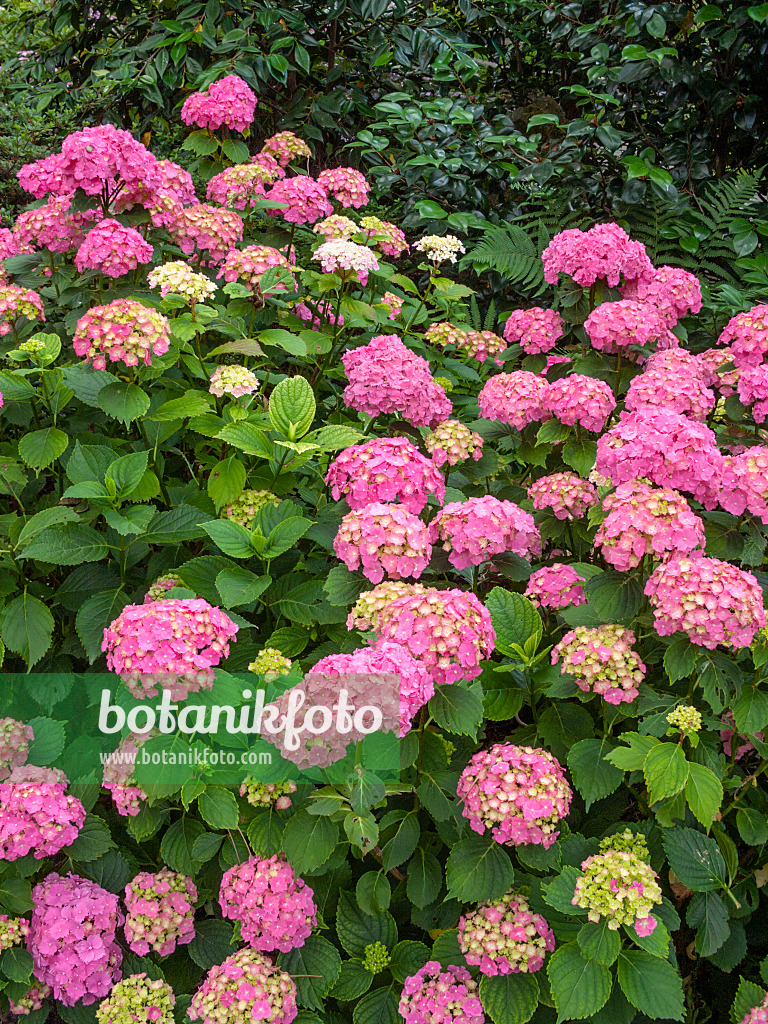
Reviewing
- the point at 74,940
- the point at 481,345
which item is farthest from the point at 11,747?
the point at 481,345

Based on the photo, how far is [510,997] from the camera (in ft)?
5.64

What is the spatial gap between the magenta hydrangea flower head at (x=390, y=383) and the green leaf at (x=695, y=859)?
4.33 ft

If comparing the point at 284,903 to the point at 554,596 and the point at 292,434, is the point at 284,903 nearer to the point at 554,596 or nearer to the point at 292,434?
the point at 554,596

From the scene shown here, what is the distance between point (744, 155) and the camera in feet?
16.8

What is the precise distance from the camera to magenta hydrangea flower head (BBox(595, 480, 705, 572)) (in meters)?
1.83

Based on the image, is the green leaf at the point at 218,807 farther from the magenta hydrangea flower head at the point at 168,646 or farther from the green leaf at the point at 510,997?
the green leaf at the point at 510,997

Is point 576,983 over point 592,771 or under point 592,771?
under

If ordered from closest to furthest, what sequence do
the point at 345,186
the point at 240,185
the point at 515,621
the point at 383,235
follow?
the point at 515,621 → the point at 240,185 → the point at 383,235 → the point at 345,186

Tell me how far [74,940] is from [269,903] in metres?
0.52

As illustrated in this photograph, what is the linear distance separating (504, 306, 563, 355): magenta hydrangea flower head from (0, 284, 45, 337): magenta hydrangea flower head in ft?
5.20

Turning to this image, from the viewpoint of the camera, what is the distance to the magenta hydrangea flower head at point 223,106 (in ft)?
11.3

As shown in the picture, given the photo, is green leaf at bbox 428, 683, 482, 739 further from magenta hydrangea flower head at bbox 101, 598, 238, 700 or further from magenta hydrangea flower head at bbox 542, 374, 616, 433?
magenta hydrangea flower head at bbox 542, 374, 616, 433

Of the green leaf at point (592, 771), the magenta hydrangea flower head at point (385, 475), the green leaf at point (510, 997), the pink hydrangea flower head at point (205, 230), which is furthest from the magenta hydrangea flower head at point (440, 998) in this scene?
the pink hydrangea flower head at point (205, 230)

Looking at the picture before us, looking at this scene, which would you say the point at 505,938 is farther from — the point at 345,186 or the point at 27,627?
the point at 345,186
